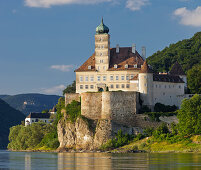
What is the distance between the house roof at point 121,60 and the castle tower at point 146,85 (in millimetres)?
5151

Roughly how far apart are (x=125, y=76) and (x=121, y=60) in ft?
11.7

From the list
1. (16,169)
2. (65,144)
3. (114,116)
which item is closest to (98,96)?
(114,116)

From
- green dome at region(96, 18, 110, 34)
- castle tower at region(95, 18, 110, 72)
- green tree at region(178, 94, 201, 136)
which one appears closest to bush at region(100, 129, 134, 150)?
green tree at region(178, 94, 201, 136)

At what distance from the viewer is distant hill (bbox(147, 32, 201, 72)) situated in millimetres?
141000

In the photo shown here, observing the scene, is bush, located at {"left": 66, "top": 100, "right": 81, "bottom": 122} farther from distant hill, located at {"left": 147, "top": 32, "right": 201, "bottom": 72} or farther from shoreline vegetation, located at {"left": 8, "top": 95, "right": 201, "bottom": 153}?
distant hill, located at {"left": 147, "top": 32, "right": 201, "bottom": 72}

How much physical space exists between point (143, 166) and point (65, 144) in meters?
42.4

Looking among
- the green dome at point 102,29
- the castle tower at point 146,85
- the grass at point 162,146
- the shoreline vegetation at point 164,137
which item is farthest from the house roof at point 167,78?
the green dome at point 102,29

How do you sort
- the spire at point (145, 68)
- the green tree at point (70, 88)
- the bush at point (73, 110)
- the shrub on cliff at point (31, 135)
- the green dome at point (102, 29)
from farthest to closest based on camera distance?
the green tree at point (70, 88), the shrub on cliff at point (31, 135), the green dome at point (102, 29), the bush at point (73, 110), the spire at point (145, 68)

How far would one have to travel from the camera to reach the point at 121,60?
338 feet

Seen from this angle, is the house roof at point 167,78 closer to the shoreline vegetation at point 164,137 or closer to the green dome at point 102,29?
the shoreline vegetation at point 164,137

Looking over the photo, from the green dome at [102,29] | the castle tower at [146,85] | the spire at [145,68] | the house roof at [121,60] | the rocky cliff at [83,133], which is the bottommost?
the rocky cliff at [83,133]

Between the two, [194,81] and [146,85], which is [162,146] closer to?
[146,85]

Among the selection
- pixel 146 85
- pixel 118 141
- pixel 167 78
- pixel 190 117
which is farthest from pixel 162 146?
pixel 167 78

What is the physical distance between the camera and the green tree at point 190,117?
8681 cm
